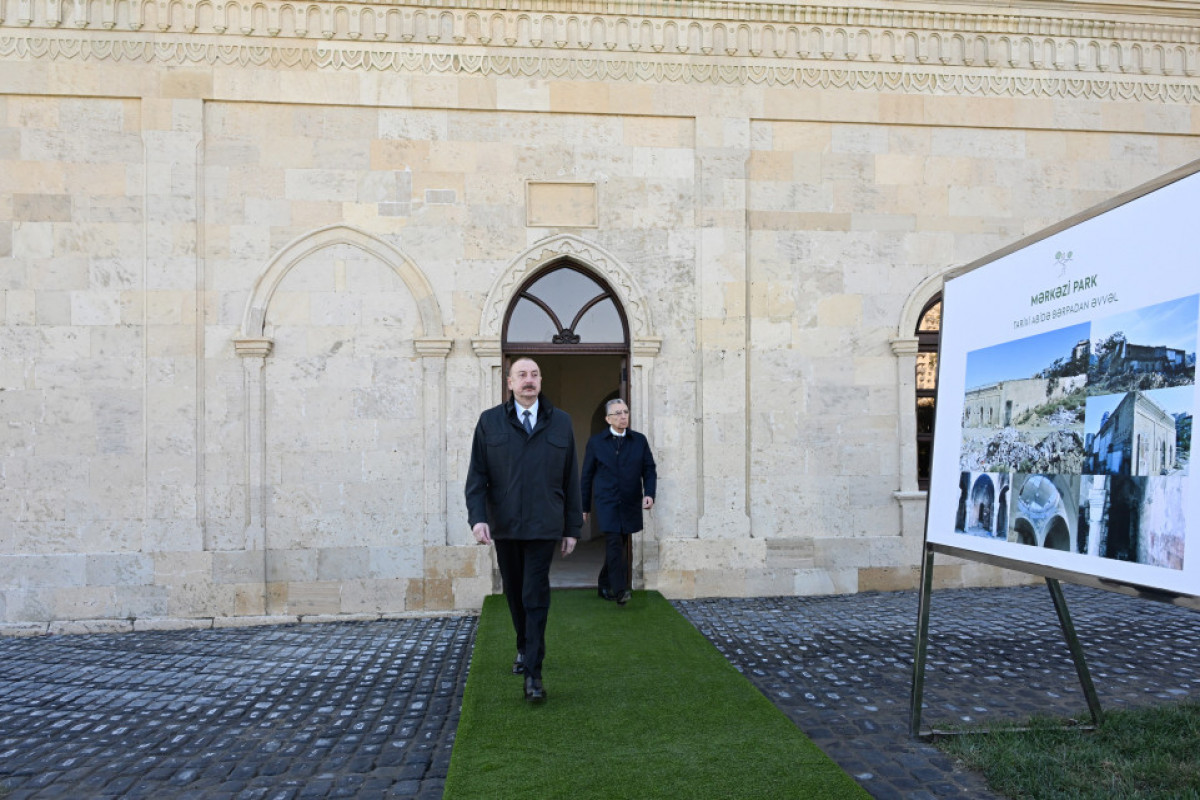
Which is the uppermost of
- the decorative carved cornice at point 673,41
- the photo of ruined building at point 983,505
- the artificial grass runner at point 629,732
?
the decorative carved cornice at point 673,41

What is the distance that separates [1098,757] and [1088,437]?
66.6 inches

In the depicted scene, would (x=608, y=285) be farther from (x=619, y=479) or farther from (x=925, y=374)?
(x=925, y=374)

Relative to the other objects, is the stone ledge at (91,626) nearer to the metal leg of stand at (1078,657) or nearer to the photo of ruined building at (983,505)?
the photo of ruined building at (983,505)

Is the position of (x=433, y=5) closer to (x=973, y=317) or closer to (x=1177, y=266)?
(x=973, y=317)

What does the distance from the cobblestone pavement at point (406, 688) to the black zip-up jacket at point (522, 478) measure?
127 cm

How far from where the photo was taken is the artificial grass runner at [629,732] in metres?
3.88

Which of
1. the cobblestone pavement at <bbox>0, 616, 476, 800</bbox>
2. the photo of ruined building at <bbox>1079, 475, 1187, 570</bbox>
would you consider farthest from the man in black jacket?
the photo of ruined building at <bbox>1079, 475, 1187, 570</bbox>

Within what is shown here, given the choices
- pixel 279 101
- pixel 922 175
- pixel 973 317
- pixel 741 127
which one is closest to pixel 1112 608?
pixel 922 175

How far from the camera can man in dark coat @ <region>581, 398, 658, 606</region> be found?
7785mm

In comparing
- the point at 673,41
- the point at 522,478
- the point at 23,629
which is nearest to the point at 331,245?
the point at 673,41

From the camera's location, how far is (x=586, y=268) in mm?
8906

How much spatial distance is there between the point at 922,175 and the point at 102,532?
8.76 metres

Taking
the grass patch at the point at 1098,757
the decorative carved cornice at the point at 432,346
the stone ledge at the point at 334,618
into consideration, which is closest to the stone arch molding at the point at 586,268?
the decorative carved cornice at the point at 432,346

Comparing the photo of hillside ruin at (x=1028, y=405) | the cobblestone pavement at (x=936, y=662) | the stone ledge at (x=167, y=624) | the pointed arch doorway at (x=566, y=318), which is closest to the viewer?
the photo of hillside ruin at (x=1028, y=405)
